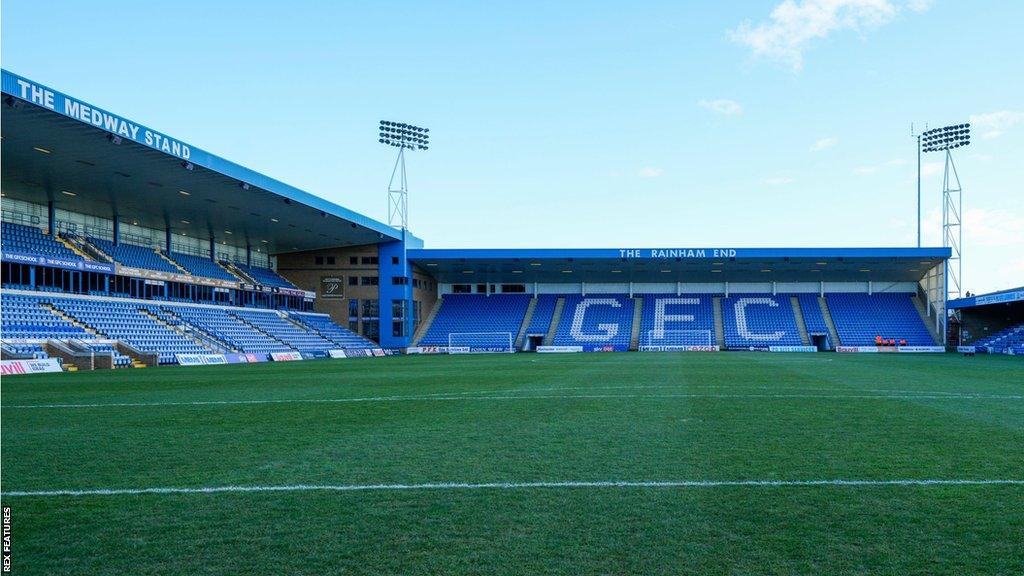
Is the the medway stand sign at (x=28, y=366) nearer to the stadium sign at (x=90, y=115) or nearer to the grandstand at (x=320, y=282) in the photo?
the grandstand at (x=320, y=282)

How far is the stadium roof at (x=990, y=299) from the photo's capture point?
44.9 meters

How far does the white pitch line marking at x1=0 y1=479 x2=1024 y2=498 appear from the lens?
5875 mm

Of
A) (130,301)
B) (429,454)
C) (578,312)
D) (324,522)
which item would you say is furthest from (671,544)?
(578,312)

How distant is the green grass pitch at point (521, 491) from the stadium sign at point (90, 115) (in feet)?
48.1

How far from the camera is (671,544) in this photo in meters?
4.40

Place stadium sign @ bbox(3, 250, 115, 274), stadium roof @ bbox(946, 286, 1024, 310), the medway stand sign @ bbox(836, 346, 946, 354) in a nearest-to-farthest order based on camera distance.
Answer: stadium sign @ bbox(3, 250, 115, 274)
stadium roof @ bbox(946, 286, 1024, 310)
the medway stand sign @ bbox(836, 346, 946, 354)

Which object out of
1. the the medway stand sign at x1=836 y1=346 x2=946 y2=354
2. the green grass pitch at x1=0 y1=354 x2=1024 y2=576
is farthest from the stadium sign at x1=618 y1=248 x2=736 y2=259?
the green grass pitch at x1=0 y1=354 x2=1024 y2=576

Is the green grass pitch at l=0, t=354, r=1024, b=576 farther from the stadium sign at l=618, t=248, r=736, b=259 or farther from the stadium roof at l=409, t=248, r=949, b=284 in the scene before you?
the stadium roof at l=409, t=248, r=949, b=284

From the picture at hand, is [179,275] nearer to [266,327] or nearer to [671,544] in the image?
[266,327]

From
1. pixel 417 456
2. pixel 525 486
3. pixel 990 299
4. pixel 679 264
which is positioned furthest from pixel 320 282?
pixel 525 486

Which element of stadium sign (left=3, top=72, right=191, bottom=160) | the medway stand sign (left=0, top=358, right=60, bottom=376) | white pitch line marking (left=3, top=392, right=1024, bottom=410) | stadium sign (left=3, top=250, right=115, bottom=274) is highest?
stadium sign (left=3, top=72, right=191, bottom=160)

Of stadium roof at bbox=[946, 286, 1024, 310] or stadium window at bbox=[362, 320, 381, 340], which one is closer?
stadium roof at bbox=[946, 286, 1024, 310]

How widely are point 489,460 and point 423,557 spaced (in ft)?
9.81

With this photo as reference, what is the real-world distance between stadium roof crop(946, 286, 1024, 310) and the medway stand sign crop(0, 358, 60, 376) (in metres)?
50.8
